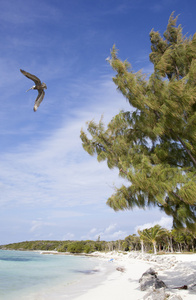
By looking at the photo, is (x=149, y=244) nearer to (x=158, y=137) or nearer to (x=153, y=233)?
(x=153, y=233)

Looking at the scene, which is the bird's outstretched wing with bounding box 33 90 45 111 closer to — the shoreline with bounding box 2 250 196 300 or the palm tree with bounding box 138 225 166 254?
the shoreline with bounding box 2 250 196 300

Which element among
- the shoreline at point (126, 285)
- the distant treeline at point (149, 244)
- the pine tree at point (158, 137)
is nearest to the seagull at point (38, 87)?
the pine tree at point (158, 137)

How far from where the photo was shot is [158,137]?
629 cm

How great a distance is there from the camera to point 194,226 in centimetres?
536

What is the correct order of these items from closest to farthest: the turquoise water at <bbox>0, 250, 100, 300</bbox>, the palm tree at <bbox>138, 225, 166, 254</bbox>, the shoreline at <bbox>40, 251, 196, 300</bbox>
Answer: the shoreline at <bbox>40, 251, 196, 300</bbox> → the turquoise water at <bbox>0, 250, 100, 300</bbox> → the palm tree at <bbox>138, 225, 166, 254</bbox>

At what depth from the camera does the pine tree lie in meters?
5.05

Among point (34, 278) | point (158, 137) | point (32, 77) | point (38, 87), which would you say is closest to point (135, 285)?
point (158, 137)

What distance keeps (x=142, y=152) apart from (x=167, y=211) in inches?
63.4

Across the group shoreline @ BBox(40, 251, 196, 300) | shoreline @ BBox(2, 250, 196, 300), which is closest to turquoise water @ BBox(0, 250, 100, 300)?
shoreline @ BBox(2, 250, 196, 300)

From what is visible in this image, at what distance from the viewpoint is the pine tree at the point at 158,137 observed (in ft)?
16.6

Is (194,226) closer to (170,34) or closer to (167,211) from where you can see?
(167,211)

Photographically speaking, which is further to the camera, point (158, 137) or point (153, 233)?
point (153, 233)

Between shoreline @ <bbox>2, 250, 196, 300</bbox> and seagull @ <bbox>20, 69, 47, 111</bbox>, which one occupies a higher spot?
seagull @ <bbox>20, 69, 47, 111</bbox>

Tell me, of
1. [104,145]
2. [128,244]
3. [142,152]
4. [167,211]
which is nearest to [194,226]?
[167,211]
